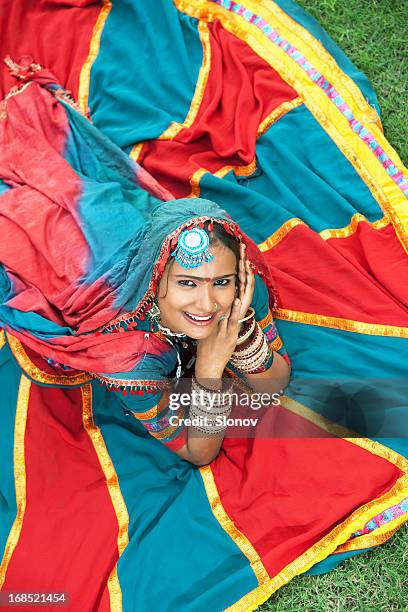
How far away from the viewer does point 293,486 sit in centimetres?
284

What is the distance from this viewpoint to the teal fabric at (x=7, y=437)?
286 centimetres

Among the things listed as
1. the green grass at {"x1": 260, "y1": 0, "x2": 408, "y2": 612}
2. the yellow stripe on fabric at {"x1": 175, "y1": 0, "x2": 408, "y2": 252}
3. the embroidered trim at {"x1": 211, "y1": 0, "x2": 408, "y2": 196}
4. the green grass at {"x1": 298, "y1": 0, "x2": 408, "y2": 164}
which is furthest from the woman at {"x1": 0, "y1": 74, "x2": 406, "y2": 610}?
the green grass at {"x1": 298, "y1": 0, "x2": 408, "y2": 164}

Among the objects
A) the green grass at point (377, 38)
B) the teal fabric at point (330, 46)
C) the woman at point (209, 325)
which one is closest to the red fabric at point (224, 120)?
the teal fabric at point (330, 46)

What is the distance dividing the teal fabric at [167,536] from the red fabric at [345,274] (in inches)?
34.0

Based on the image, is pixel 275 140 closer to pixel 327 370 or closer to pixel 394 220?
pixel 394 220

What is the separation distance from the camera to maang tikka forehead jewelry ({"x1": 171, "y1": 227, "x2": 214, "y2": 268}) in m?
2.24

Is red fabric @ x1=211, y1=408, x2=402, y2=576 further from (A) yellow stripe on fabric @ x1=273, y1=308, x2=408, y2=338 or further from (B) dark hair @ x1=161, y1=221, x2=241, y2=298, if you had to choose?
(B) dark hair @ x1=161, y1=221, x2=241, y2=298

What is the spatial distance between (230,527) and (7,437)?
0.97 m

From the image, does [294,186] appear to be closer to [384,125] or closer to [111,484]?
[384,125]

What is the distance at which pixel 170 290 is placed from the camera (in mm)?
2379

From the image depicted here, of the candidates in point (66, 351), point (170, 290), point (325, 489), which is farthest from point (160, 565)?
point (170, 290)

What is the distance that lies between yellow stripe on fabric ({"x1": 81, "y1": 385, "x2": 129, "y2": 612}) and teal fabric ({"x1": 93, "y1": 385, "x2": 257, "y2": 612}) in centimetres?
2

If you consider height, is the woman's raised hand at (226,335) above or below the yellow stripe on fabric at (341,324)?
above

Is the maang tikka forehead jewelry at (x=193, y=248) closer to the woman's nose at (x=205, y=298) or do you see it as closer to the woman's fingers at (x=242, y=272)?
the woman's nose at (x=205, y=298)
